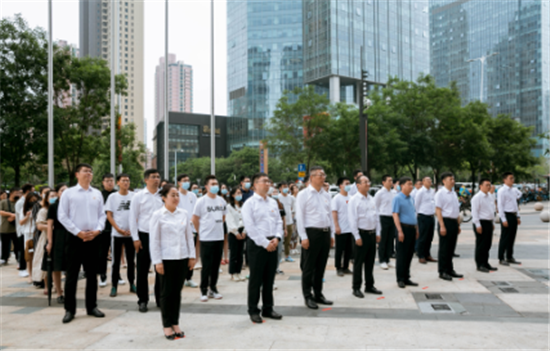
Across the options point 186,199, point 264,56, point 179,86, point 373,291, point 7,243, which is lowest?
point 373,291

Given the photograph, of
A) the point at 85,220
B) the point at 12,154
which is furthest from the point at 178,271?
the point at 12,154

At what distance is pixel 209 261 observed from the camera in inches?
263

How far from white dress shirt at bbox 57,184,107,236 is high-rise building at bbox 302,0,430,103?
7077 cm

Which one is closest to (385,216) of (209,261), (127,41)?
(209,261)

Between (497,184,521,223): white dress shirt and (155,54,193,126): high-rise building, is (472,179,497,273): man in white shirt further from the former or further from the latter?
(155,54,193,126): high-rise building

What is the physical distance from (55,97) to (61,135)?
1972 mm

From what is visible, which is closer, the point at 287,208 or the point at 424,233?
the point at 424,233

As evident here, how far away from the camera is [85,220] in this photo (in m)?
5.89

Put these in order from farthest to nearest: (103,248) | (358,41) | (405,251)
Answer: (358,41)
(103,248)
(405,251)

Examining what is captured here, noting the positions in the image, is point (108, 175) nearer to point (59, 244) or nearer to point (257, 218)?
point (59, 244)

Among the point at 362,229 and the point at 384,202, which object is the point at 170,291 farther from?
the point at 384,202

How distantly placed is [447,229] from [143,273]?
5.38 m

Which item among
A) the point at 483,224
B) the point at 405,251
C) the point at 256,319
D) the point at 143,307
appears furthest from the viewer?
the point at 483,224

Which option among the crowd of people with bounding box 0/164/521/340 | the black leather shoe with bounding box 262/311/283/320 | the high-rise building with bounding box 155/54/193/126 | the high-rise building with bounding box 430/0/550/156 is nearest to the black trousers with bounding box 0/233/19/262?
the crowd of people with bounding box 0/164/521/340
